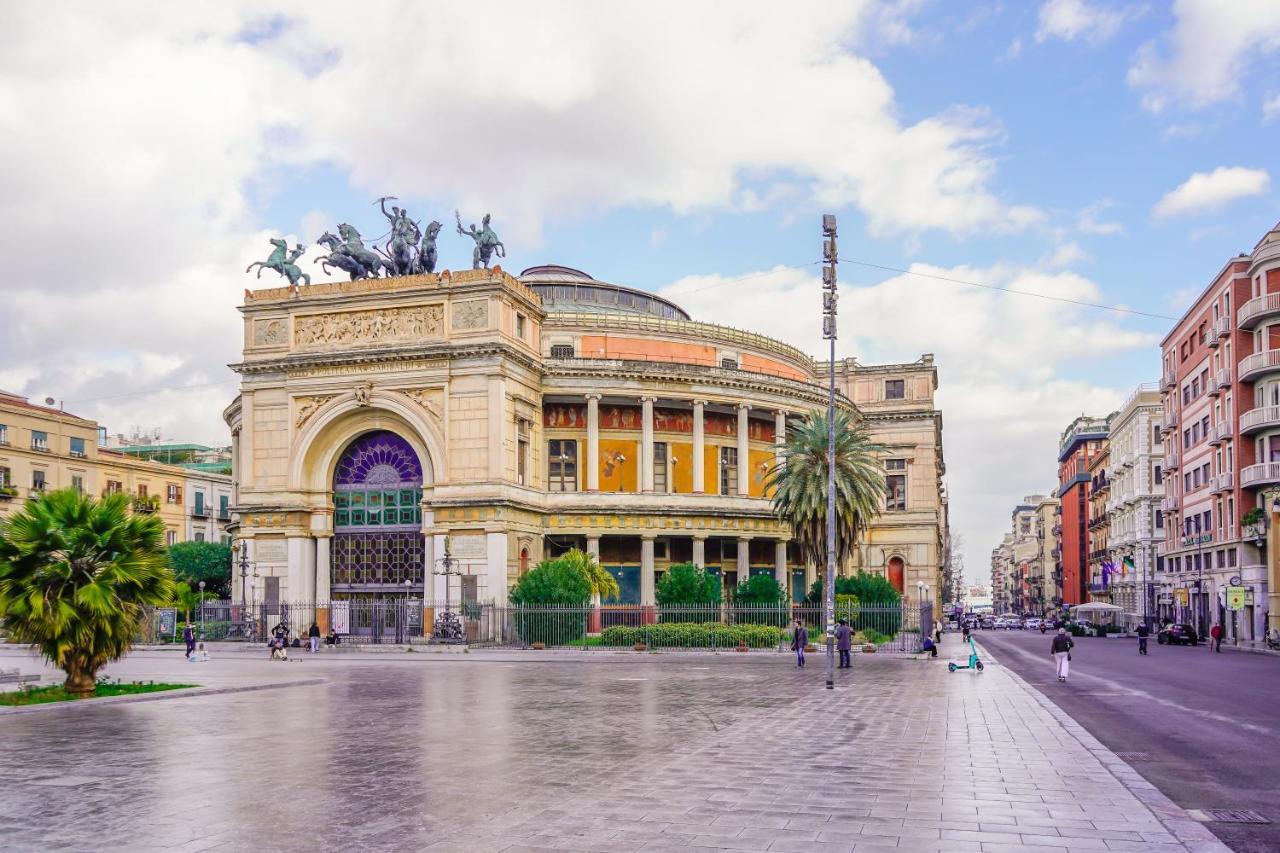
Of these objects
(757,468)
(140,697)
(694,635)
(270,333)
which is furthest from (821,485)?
(140,697)

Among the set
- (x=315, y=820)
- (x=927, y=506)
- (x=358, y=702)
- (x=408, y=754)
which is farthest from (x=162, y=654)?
(x=927, y=506)

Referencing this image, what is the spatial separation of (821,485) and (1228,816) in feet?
131

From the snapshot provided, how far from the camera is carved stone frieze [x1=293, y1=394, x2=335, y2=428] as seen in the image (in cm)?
5816

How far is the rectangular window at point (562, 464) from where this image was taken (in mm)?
63344

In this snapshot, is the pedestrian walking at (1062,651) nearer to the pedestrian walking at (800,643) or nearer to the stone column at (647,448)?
the pedestrian walking at (800,643)

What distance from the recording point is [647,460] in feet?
206

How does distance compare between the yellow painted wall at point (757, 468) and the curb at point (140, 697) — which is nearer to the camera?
the curb at point (140, 697)

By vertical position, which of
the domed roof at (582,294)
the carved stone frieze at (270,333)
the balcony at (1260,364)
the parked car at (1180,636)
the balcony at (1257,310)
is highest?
the domed roof at (582,294)

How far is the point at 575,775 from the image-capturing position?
14172 mm

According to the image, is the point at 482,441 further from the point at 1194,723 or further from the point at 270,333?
the point at 1194,723

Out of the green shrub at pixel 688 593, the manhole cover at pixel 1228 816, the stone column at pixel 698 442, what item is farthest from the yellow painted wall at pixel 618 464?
the manhole cover at pixel 1228 816

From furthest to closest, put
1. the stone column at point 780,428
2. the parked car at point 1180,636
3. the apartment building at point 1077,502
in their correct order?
1. the apartment building at point 1077,502
2. the stone column at point 780,428
3. the parked car at point 1180,636

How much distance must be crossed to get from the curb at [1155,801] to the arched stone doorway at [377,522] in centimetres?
4202

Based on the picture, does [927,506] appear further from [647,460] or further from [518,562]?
[518,562]
